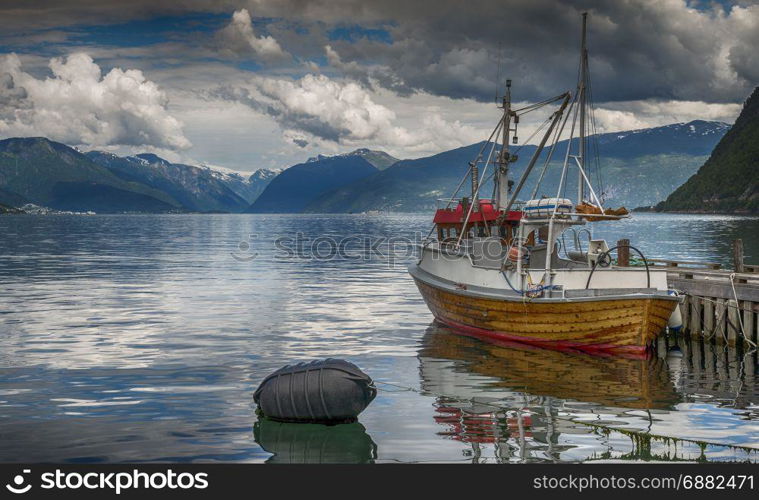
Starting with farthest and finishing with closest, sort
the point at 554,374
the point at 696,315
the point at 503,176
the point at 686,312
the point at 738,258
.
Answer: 1. the point at 503,176
2. the point at 738,258
3. the point at 686,312
4. the point at 696,315
5. the point at 554,374

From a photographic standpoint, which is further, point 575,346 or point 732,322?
point 732,322

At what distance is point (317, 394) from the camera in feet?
57.6

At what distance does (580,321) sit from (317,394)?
41.7 feet

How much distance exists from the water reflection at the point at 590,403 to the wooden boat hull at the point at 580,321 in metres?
0.56

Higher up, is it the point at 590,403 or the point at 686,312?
the point at 686,312

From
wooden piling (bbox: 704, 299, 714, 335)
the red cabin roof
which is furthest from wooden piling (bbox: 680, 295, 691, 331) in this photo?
the red cabin roof

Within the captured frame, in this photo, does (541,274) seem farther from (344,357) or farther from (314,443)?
(314,443)

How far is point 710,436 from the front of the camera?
1709 centimetres

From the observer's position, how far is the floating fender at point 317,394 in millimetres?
17594

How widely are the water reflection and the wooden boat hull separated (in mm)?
562

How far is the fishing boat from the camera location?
26578mm
